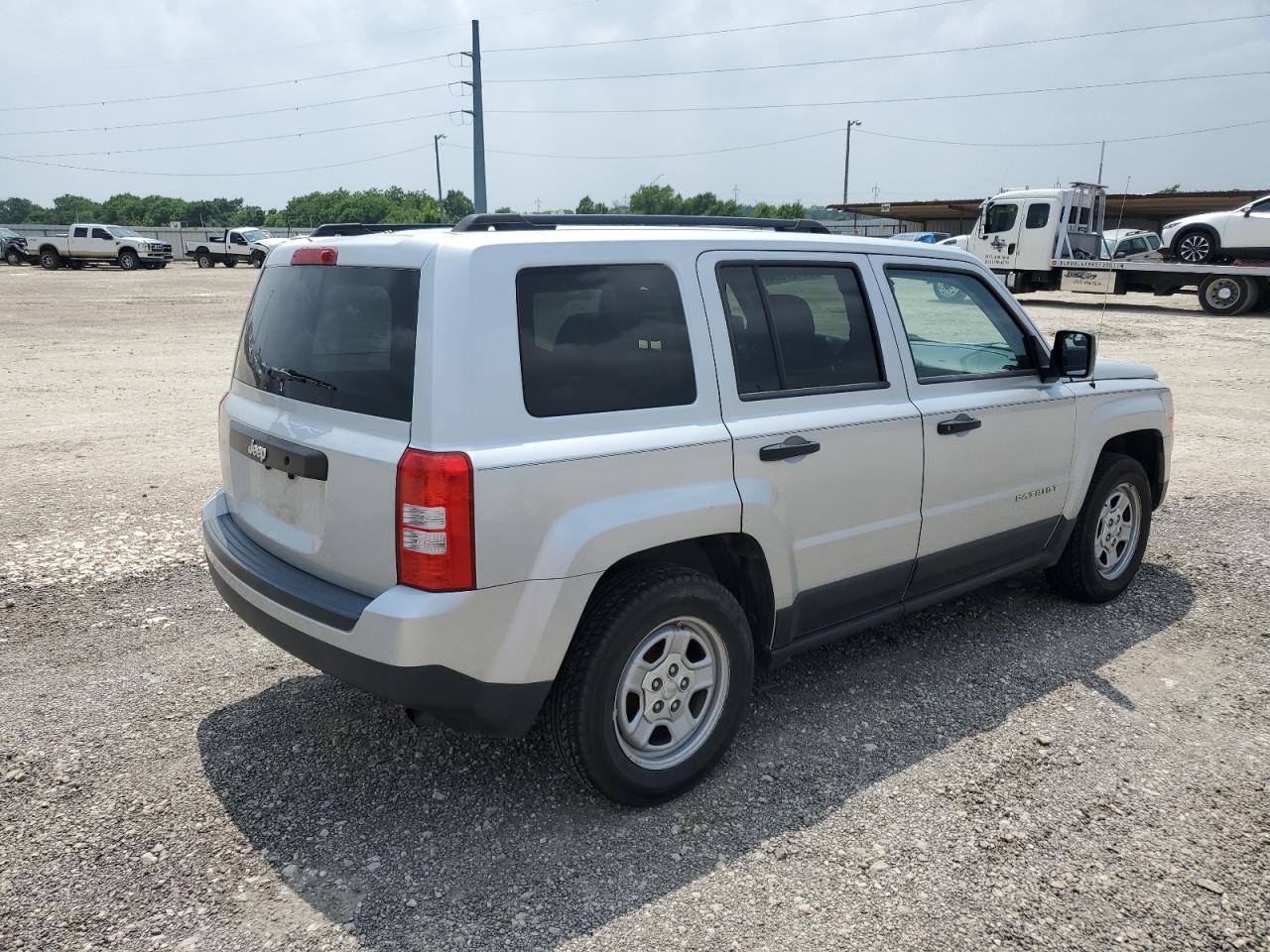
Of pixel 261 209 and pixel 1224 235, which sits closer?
pixel 1224 235

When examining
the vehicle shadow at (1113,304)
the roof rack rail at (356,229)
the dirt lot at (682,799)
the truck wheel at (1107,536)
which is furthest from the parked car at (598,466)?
the vehicle shadow at (1113,304)

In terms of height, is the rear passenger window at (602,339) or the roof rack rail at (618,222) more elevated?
the roof rack rail at (618,222)

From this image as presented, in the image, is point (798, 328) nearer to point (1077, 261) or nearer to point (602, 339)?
point (602, 339)

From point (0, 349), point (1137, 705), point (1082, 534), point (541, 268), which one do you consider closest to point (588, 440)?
point (541, 268)

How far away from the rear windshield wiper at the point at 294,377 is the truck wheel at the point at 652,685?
110 centimetres

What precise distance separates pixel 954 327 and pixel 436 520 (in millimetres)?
2689

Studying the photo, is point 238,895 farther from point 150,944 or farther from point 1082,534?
point 1082,534

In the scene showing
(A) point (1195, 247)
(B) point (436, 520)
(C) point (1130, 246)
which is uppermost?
(C) point (1130, 246)

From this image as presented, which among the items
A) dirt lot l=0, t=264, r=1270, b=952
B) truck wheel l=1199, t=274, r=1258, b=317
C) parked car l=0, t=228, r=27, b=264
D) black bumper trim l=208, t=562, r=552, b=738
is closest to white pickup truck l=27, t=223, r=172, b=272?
parked car l=0, t=228, r=27, b=264

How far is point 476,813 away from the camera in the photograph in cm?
325

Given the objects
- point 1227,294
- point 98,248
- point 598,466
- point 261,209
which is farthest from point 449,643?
point 261,209

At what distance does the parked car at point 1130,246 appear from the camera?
1079 inches

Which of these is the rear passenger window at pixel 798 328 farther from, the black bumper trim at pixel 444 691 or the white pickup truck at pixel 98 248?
the white pickup truck at pixel 98 248

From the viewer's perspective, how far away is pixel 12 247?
45.6 meters
